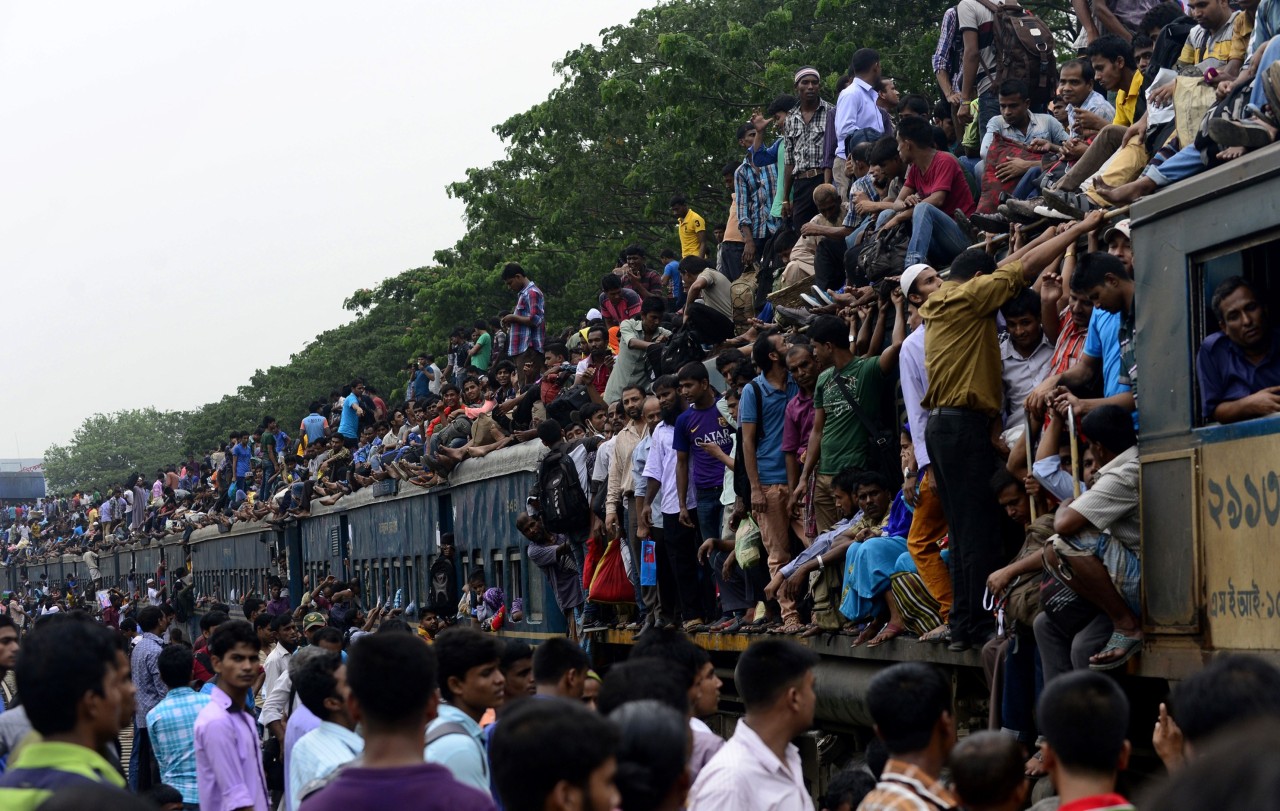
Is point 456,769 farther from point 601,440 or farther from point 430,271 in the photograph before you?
point 430,271

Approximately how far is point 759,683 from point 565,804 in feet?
4.30

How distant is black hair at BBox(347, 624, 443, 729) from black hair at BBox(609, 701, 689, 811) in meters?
0.44

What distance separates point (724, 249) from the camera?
1436cm

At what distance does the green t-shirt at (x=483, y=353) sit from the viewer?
20.2 metres

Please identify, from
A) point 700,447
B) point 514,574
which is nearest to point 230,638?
point 700,447

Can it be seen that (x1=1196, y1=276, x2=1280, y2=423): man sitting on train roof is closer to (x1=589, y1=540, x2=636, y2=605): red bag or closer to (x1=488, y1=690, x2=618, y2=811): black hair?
(x1=488, y1=690, x2=618, y2=811): black hair

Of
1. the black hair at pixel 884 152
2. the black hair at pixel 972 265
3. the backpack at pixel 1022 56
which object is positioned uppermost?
the backpack at pixel 1022 56

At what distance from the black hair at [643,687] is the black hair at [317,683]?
1.90 m

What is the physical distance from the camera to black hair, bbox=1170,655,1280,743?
300 centimetres

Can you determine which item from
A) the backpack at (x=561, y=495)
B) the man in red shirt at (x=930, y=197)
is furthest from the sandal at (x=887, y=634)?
the backpack at (x=561, y=495)

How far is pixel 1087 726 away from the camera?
10.5 ft

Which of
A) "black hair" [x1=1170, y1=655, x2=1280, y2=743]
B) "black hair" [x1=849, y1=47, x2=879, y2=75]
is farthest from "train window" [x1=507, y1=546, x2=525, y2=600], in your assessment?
"black hair" [x1=1170, y1=655, x2=1280, y2=743]

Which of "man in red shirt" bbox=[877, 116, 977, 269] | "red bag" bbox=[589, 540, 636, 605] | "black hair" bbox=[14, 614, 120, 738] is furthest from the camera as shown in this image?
"red bag" bbox=[589, 540, 636, 605]

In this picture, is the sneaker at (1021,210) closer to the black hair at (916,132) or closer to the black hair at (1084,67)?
the black hair at (916,132)
